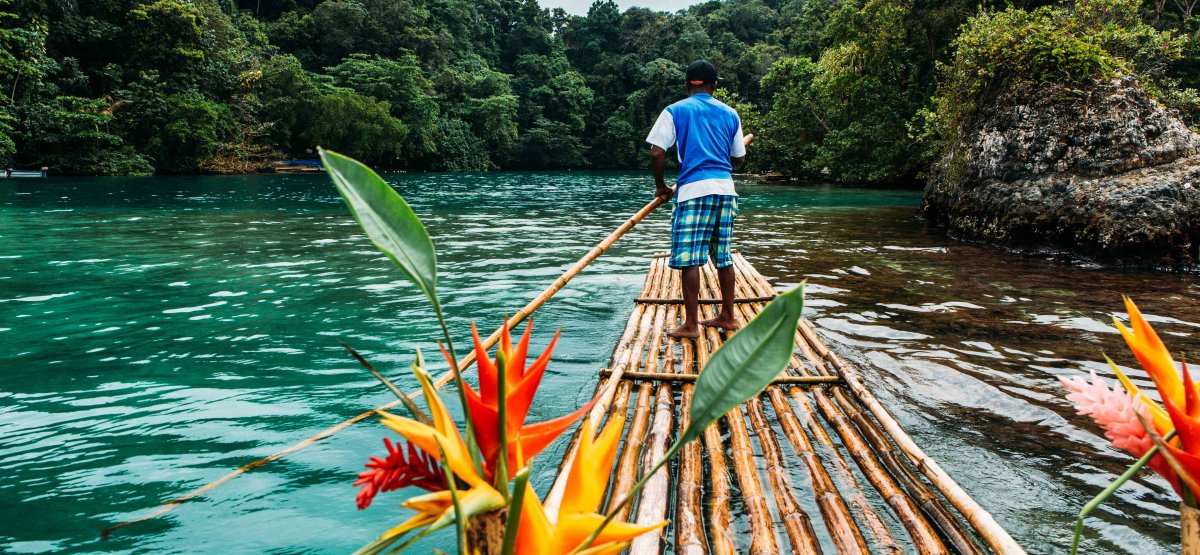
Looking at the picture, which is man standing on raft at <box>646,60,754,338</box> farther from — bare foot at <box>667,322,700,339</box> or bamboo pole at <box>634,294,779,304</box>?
bamboo pole at <box>634,294,779,304</box>

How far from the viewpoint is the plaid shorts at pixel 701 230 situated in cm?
385

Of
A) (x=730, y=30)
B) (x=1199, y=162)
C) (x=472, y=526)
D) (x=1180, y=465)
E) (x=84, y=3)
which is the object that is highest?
(x=730, y=30)

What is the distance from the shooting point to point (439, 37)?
1681 inches

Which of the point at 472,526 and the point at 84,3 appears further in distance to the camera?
the point at 84,3

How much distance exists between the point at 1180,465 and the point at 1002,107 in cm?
911

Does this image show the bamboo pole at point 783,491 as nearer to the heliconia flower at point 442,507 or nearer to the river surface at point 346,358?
the river surface at point 346,358

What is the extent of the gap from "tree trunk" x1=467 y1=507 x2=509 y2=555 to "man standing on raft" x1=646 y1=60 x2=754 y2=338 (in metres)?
3.04

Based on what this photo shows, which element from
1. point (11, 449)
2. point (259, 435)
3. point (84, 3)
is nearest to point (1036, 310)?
point (259, 435)

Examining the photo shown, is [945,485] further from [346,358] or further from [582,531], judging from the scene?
[346,358]

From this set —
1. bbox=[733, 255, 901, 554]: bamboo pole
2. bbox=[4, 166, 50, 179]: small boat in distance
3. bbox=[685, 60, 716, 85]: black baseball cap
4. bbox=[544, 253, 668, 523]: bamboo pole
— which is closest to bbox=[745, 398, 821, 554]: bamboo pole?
bbox=[733, 255, 901, 554]: bamboo pole

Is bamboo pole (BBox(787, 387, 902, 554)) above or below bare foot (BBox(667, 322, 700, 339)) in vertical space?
below

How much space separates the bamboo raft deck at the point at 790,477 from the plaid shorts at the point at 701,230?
2.66ft

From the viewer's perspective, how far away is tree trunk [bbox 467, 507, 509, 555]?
28.3 inches

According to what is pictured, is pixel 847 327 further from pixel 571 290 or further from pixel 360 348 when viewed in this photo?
pixel 360 348
